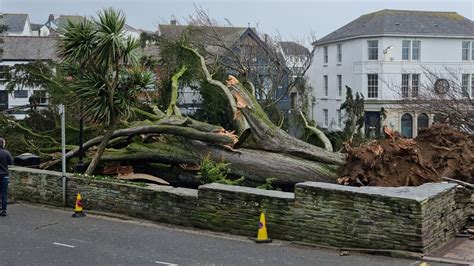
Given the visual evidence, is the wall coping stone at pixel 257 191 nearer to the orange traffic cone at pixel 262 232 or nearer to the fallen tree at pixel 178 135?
the orange traffic cone at pixel 262 232

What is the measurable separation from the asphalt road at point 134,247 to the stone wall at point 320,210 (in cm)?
27

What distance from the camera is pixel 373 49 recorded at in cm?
4691

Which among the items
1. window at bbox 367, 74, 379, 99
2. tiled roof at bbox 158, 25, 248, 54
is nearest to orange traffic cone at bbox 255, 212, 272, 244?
tiled roof at bbox 158, 25, 248, 54

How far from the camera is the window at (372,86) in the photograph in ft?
153

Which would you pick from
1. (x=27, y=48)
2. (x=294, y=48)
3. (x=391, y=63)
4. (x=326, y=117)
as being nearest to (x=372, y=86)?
(x=391, y=63)

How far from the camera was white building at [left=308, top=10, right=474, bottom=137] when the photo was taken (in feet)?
151

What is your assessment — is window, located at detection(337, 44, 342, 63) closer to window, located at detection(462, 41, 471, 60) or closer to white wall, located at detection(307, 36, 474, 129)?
white wall, located at detection(307, 36, 474, 129)

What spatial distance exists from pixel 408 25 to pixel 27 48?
34368 millimetres

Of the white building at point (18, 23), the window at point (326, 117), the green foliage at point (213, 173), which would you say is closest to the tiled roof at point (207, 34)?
the green foliage at point (213, 173)

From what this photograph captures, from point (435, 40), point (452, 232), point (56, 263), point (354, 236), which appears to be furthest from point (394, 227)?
point (435, 40)

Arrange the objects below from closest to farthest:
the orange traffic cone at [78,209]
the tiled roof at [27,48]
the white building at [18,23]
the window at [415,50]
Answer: the orange traffic cone at [78,209] → the window at [415,50] → the tiled roof at [27,48] → the white building at [18,23]

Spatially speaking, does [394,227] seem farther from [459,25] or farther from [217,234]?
[459,25]

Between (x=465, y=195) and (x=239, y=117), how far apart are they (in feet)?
21.6

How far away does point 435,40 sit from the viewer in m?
47.0
